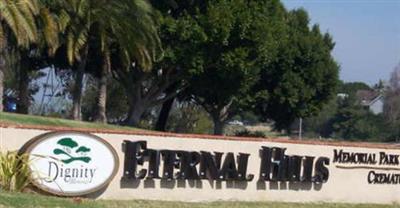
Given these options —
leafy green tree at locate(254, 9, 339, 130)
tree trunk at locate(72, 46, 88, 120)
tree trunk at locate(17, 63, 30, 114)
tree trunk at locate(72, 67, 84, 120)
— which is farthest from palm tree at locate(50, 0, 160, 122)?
leafy green tree at locate(254, 9, 339, 130)

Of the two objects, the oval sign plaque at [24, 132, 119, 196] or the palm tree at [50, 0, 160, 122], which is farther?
the palm tree at [50, 0, 160, 122]

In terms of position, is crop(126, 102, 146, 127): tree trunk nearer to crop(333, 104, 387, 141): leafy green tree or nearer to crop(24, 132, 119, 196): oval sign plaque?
crop(24, 132, 119, 196): oval sign plaque

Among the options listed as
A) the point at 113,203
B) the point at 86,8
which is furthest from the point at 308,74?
the point at 113,203

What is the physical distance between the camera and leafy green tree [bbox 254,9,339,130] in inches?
1994

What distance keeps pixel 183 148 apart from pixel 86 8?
1580 cm

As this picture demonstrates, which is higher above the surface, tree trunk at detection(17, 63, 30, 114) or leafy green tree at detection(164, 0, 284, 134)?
leafy green tree at detection(164, 0, 284, 134)

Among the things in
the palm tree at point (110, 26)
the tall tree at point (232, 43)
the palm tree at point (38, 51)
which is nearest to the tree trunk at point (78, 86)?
the palm tree at point (38, 51)

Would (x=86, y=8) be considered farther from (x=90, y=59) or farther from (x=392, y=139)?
(x=392, y=139)

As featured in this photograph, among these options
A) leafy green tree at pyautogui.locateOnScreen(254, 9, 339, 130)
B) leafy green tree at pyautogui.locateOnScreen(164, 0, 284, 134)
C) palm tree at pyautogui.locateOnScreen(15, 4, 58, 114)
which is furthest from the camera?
leafy green tree at pyautogui.locateOnScreen(254, 9, 339, 130)

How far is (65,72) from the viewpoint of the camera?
53750 mm

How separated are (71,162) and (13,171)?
4.76 ft

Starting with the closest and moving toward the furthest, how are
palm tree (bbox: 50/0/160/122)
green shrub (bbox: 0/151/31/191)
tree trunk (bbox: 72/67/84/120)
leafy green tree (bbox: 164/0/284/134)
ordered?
green shrub (bbox: 0/151/31/191)
palm tree (bbox: 50/0/160/122)
leafy green tree (bbox: 164/0/284/134)
tree trunk (bbox: 72/67/84/120)

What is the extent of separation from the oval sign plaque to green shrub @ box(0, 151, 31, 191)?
225 millimetres

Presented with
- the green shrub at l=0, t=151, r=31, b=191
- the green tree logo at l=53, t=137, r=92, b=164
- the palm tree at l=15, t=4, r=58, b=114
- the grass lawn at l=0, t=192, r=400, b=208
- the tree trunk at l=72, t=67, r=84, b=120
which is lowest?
the grass lawn at l=0, t=192, r=400, b=208
